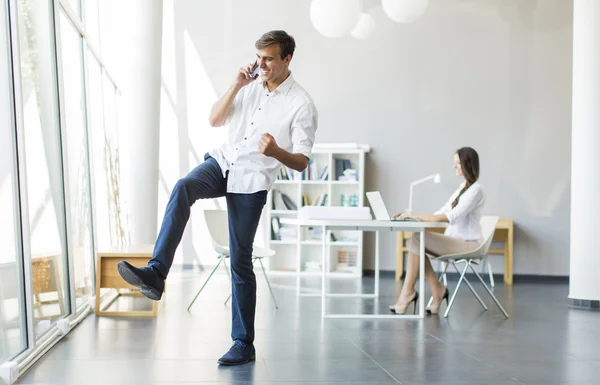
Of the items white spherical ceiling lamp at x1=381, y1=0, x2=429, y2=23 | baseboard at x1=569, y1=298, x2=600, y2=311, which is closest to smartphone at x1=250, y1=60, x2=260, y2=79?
white spherical ceiling lamp at x1=381, y1=0, x2=429, y2=23

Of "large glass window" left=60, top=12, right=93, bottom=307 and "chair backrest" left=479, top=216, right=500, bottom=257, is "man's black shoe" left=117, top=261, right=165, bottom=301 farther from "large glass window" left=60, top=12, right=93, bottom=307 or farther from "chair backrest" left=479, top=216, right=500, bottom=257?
"chair backrest" left=479, top=216, right=500, bottom=257

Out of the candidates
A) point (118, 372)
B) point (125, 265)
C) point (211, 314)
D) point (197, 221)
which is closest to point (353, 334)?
point (211, 314)

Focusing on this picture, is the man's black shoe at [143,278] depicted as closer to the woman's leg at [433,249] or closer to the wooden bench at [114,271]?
the wooden bench at [114,271]

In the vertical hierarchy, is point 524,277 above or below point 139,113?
below

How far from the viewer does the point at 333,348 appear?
15.0ft

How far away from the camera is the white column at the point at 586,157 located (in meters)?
6.93

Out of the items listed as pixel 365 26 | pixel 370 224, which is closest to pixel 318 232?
pixel 365 26

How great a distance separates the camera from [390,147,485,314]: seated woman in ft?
20.4

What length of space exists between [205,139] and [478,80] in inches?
147

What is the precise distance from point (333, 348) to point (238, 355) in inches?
31.3

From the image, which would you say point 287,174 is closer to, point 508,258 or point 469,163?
point 508,258

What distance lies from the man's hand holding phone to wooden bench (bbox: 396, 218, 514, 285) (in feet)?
19.7

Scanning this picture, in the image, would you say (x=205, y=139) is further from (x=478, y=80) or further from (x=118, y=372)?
(x=118, y=372)

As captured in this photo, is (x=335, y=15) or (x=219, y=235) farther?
(x=335, y=15)
